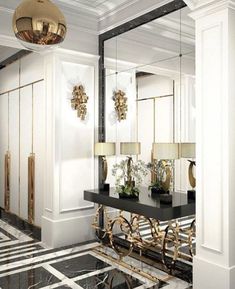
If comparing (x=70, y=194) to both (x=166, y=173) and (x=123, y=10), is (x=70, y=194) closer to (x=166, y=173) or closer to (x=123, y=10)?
(x=166, y=173)

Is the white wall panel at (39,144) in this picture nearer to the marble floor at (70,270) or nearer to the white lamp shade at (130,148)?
the marble floor at (70,270)

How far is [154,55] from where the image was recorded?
3.77 metres

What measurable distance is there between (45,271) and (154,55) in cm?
273

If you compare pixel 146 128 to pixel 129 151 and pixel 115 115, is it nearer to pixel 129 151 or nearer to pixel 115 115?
pixel 129 151

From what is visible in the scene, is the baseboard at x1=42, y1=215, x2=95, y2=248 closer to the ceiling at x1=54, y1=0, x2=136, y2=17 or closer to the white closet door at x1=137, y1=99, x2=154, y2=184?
the white closet door at x1=137, y1=99, x2=154, y2=184

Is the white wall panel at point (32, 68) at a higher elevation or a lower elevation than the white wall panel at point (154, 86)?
higher

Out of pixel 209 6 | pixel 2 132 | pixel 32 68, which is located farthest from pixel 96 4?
pixel 2 132

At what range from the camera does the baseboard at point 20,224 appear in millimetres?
4730

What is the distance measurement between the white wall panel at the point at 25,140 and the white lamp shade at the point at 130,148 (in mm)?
1657

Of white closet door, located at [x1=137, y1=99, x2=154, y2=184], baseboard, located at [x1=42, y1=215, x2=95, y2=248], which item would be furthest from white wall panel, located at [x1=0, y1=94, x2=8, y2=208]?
white closet door, located at [x1=137, y1=99, x2=154, y2=184]

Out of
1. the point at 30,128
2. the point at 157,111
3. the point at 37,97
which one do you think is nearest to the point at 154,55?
the point at 157,111

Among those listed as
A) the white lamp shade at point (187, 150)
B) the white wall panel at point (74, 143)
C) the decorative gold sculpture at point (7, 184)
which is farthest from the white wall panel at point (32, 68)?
the white lamp shade at point (187, 150)

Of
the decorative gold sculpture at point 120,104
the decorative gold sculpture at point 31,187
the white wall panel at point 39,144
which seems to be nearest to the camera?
the decorative gold sculpture at point 120,104

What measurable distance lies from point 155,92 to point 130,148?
794 millimetres
